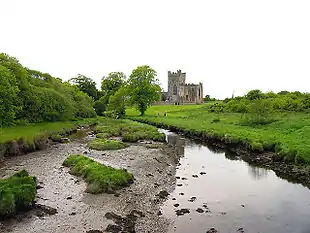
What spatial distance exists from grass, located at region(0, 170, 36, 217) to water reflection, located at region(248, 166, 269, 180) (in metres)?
19.7

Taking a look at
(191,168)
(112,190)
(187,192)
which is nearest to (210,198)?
(187,192)

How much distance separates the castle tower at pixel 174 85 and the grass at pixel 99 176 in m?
120

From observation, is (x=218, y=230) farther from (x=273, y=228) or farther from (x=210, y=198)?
(x=210, y=198)

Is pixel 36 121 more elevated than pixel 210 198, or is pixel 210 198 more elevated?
pixel 36 121

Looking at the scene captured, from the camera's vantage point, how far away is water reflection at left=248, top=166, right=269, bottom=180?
28797mm

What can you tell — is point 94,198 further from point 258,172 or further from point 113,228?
→ point 258,172

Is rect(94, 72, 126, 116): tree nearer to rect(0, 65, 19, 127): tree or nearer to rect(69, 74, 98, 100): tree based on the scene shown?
rect(69, 74, 98, 100): tree

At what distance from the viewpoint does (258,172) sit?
30.4 m

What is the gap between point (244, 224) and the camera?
18094 millimetres

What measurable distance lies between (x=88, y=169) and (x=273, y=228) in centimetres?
1507

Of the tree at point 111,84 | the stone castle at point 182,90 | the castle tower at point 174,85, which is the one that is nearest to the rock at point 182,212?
the tree at point 111,84

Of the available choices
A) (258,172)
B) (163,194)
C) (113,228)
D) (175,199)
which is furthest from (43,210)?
(258,172)

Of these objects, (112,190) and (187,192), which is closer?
(112,190)

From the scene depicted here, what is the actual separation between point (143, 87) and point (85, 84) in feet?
136
